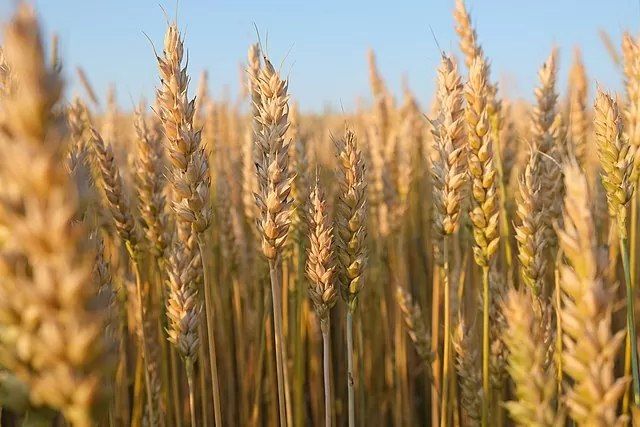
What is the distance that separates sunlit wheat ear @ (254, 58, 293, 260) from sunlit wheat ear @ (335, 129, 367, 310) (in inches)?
6.0

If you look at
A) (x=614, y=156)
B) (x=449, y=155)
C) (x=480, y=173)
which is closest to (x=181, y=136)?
(x=449, y=155)

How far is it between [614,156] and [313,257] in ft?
2.41

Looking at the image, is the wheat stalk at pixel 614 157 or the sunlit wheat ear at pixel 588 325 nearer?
the sunlit wheat ear at pixel 588 325

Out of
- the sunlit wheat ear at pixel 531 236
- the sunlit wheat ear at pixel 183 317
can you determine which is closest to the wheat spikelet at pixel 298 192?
the sunlit wheat ear at pixel 183 317

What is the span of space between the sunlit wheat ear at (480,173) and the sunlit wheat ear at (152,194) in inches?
33.1

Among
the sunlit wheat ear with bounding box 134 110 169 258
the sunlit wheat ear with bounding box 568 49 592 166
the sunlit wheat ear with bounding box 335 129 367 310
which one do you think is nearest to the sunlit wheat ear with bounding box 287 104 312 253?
the sunlit wheat ear with bounding box 134 110 169 258

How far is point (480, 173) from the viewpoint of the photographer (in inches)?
57.9

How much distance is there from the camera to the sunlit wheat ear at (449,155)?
4.66 ft

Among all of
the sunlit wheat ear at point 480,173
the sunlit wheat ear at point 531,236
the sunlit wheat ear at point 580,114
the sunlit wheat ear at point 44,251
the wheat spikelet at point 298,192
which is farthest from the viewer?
the sunlit wheat ear at point 580,114

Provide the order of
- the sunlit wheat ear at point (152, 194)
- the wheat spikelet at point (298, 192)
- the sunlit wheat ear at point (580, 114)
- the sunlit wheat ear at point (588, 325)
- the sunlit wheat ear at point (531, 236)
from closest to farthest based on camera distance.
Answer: the sunlit wheat ear at point (588, 325) → the sunlit wheat ear at point (531, 236) → the sunlit wheat ear at point (152, 194) → the wheat spikelet at point (298, 192) → the sunlit wheat ear at point (580, 114)

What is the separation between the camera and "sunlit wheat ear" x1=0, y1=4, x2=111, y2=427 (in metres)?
0.56

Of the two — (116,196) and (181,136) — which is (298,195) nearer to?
(116,196)

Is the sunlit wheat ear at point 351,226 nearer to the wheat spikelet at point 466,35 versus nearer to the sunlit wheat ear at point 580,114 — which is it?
the wheat spikelet at point 466,35

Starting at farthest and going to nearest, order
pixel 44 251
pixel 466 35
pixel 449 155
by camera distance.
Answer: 1. pixel 466 35
2. pixel 449 155
3. pixel 44 251
